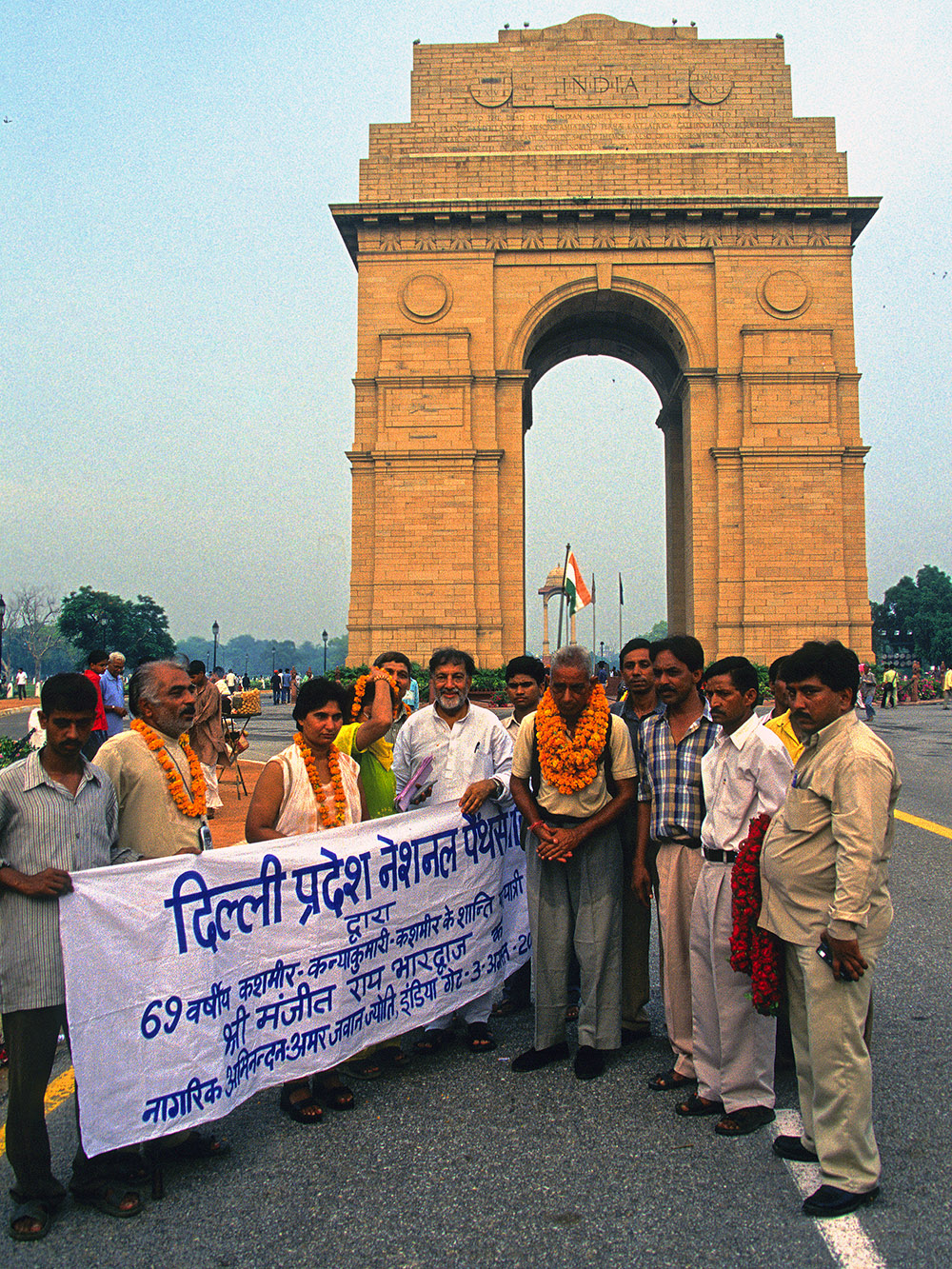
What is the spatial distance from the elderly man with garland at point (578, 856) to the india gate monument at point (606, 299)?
67.1ft

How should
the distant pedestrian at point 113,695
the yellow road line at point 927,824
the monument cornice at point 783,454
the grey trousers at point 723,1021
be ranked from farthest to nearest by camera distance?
the monument cornice at point 783,454, the distant pedestrian at point 113,695, the yellow road line at point 927,824, the grey trousers at point 723,1021

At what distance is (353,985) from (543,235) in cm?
2564

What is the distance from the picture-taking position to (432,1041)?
4.71m

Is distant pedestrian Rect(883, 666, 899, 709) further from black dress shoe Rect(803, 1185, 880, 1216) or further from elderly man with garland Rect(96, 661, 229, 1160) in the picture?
elderly man with garland Rect(96, 661, 229, 1160)

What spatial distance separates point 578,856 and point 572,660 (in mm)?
916

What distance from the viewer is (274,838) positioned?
4105mm

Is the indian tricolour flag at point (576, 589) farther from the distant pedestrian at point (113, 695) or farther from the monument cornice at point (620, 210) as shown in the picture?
the distant pedestrian at point (113, 695)

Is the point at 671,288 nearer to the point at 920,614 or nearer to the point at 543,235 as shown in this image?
the point at 543,235

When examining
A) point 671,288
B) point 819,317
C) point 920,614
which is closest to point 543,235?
point 671,288

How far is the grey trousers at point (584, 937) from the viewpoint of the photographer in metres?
4.39

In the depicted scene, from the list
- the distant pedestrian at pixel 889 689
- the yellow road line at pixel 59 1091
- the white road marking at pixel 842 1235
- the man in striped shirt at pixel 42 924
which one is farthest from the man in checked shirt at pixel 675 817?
the distant pedestrian at pixel 889 689

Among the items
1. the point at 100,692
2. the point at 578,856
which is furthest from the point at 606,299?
the point at 578,856

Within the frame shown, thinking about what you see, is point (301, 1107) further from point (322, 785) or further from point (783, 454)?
point (783, 454)

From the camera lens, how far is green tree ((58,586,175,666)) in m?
77.1
